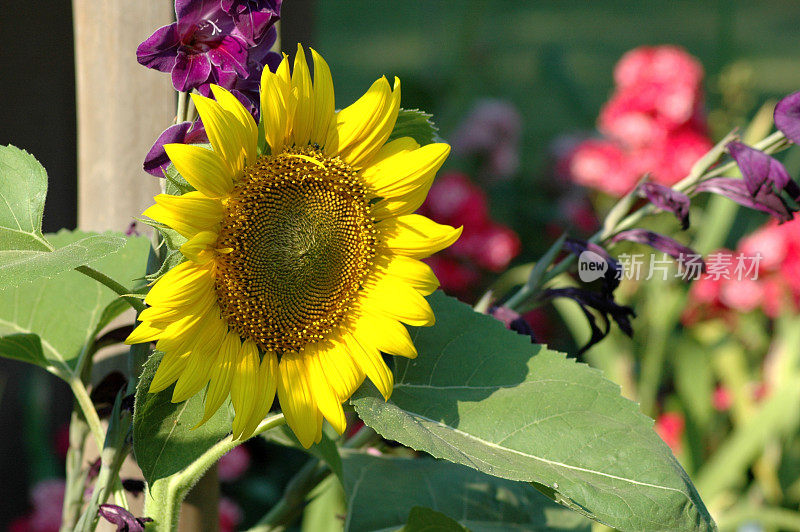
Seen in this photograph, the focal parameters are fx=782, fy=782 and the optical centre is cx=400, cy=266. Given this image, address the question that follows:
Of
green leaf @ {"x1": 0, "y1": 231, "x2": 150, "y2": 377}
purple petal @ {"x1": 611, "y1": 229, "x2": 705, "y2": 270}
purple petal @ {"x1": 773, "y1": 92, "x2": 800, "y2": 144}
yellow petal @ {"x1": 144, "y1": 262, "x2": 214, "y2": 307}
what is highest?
purple petal @ {"x1": 773, "y1": 92, "x2": 800, "y2": 144}

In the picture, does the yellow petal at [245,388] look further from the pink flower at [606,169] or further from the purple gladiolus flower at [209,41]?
the pink flower at [606,169]

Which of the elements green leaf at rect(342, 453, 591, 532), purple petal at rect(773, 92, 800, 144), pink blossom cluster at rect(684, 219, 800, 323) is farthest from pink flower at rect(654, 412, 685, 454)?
purple petal at rect(773, 92, 800, 144)

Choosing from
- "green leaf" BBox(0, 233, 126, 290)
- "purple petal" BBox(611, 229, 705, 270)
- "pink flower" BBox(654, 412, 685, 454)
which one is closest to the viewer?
"green leaf" BBox(0, 233, 126, 290)

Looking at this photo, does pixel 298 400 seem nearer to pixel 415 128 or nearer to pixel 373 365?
pixel 373 365

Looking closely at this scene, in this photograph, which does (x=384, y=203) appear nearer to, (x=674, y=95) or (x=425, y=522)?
(x=425, y=522)

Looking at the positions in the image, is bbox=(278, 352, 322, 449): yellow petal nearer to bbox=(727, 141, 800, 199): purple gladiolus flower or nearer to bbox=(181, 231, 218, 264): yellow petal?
bbox=(181, 231, 218, 264): yellow petal

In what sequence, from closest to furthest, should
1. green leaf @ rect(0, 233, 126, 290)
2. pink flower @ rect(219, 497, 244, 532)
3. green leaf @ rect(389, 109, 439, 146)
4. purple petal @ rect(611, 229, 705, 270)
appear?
green leaf @ rect(0, 233, 126, 290) < green leaf @ rect(389, 109, 439, 146) < purple petal @ rect(611, 229, 705, 270) < pink flower @ rect(219, 497, 244, 532)
